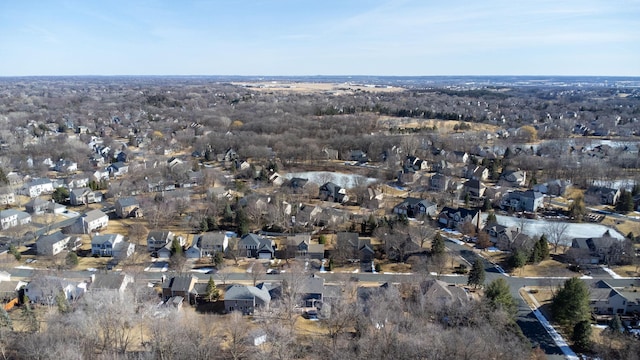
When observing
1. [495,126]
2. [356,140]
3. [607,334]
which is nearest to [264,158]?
[356,140]

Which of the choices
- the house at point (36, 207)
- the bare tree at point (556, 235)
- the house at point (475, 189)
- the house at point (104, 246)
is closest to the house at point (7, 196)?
the house at point (36, 207)

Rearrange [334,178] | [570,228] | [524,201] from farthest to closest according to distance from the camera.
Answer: [334,178], [524,201], [570,228]

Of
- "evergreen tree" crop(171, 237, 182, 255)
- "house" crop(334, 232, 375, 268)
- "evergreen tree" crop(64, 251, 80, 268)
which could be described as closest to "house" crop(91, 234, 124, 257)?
"evergreen tree" crop(64, 251, 80, 268)

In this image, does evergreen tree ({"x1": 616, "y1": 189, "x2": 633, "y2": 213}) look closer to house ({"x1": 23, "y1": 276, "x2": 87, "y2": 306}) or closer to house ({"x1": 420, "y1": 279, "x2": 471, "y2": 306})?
house ({"x1": 420, "y1": 279, "x2": 471, "y2": 306})

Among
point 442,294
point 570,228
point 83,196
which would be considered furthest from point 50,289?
point 570,228

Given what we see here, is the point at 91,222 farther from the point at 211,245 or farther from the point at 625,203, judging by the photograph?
the point at 625,203

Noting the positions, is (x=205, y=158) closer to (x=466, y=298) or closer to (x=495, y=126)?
(x=466, y=298)
